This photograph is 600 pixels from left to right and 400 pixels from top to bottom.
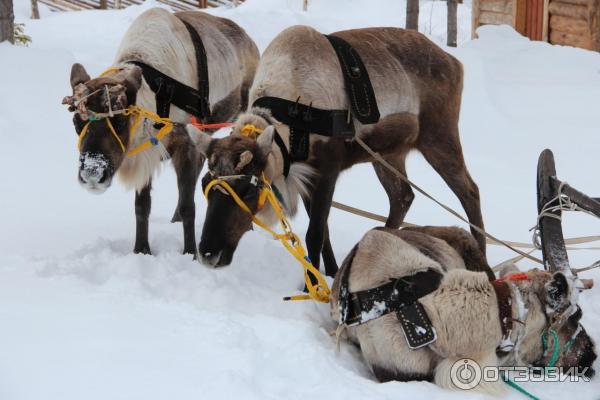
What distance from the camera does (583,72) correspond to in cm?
1274

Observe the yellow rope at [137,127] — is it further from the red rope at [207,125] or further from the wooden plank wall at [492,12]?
the wooden plank wall at [492,12]

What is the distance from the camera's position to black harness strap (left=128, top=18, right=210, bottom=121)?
211 inches

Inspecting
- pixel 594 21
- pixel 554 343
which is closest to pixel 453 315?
pixel 554 343

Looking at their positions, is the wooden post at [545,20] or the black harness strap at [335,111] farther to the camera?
the wooden post at [545,20]

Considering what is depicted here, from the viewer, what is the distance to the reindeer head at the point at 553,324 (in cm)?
359

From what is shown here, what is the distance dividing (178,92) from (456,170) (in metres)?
2.00

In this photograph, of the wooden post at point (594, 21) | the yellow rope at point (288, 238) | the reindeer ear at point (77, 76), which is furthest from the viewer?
the wooden post at point (594, 21)

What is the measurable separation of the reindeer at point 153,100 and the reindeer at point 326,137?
757 mm

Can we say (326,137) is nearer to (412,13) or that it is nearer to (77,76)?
(77,76)

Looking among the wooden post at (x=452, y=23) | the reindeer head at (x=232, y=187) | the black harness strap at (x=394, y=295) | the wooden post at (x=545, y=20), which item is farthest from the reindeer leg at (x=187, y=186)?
the wooden post at (x=452, y=23)

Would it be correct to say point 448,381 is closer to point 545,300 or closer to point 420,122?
point 545,300

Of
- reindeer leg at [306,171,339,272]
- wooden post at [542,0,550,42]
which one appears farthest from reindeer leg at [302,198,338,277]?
wooden post at [542,0,550,42]

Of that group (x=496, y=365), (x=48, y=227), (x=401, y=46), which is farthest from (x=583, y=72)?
(x=496, y=365)

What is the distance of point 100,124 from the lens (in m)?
4.98
